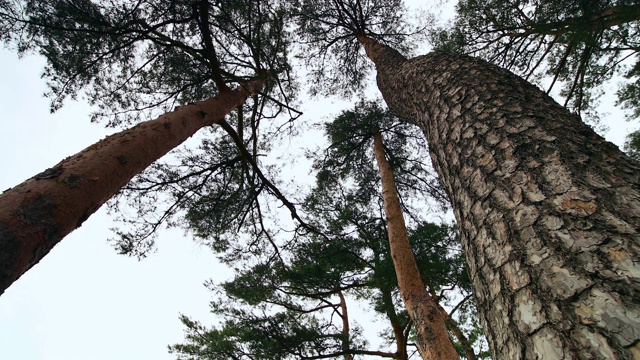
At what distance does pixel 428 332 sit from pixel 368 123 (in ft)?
15.3

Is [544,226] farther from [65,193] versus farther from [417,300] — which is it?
[417,300]

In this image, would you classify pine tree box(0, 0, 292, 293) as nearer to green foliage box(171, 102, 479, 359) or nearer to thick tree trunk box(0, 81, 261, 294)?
thick tree trunk box(0, 81, 261, 294)

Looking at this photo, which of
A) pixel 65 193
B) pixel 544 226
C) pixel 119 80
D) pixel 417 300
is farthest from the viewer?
pixel 119 80

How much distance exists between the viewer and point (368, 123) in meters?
7.14

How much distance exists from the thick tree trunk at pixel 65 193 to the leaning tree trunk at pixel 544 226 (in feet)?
5.49

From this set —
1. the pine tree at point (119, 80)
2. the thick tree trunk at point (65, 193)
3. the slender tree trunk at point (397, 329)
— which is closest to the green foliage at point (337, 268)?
the slender tree trunk at point (397, 329)

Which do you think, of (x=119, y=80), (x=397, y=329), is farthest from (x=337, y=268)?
(x=119, y=80)

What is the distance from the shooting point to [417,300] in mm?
3721

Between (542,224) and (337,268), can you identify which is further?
(337,268)

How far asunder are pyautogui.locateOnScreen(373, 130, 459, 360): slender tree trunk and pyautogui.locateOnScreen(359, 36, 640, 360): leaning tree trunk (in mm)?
2418

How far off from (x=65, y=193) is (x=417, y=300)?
332cm

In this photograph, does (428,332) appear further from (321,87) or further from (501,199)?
(321,87)

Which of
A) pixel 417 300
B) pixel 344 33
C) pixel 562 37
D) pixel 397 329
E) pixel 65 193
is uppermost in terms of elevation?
pixel 344 33

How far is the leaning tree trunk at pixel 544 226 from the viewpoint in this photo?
64cm
